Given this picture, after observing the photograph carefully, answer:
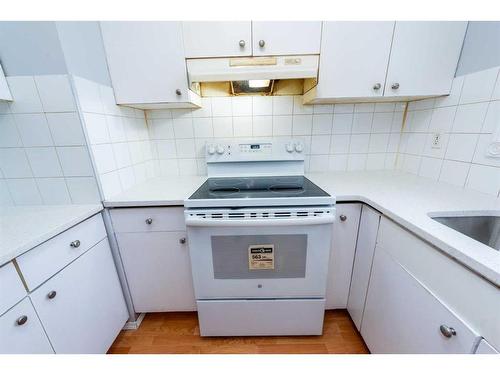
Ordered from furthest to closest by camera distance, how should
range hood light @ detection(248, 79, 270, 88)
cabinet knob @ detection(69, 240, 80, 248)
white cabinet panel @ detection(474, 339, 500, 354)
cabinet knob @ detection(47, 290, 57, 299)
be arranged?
range hood light @ detection(248, 79, 270, 88)
cabinet knob @ detection(69, 240, 80, 248)
cabinet knob @ detection(47, 290, 57, 299)
white cabinet panel @ detection(474, 339, 500, 354)

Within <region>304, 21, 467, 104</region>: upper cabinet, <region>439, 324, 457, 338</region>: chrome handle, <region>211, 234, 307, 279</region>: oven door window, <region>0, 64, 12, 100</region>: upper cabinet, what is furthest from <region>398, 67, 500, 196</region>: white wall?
<region>0, 64, 12, 100</region>: upper cabinet

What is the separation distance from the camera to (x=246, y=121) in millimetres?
1462

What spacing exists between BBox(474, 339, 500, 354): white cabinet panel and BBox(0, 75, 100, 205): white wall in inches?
59.1

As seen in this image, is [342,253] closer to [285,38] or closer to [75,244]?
[285,38]

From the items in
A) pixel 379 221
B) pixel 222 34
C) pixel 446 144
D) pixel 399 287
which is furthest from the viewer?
pixel 446 144

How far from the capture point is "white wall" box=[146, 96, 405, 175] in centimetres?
144

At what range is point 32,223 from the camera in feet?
2.68

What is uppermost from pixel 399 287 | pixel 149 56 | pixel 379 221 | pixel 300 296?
pixel 149 56

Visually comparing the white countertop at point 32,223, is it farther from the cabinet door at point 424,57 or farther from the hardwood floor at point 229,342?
the cabinet door at point 424,57

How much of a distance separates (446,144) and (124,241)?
6.35 feet

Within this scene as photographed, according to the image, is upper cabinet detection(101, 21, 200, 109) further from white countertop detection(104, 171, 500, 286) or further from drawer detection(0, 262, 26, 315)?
drawer detection(0, 262, 26, 315)

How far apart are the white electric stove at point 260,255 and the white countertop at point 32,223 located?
477 mm
